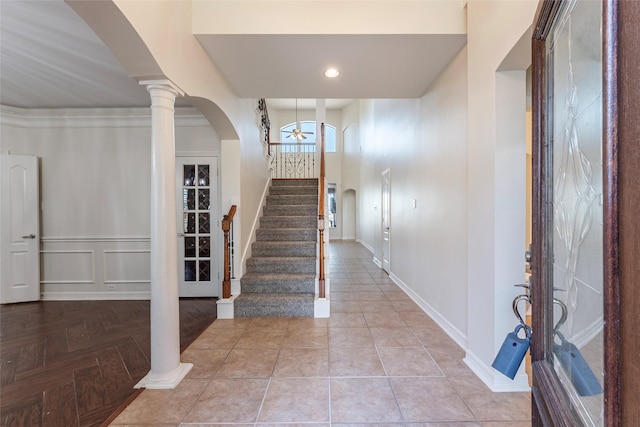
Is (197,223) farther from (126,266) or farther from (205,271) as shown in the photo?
(126,266)

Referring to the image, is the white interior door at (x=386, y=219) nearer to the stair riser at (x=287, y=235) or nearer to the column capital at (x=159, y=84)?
the stair riser at (x=287, y=235)

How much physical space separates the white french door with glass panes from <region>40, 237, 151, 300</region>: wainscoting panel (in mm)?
550

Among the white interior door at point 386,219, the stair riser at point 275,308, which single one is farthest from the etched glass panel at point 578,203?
the white interior door at point 386,219

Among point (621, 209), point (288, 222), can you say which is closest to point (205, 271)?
point (288, 222)

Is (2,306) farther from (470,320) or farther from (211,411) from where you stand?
(470,320)

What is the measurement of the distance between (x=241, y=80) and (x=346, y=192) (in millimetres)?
8539

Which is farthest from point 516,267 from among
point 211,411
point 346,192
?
point 346,192

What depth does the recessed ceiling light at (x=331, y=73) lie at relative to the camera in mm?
3088

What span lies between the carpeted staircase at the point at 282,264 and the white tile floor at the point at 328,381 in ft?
0.64

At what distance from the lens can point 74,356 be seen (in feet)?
8.64

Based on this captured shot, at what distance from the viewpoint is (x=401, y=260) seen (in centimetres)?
476

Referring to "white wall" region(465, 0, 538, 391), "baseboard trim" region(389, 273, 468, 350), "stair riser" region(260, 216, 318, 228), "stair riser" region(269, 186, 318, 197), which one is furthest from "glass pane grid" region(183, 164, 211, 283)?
"white wall" region(465, 0, 538, 391)

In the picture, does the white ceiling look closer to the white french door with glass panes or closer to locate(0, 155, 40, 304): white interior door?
locate(0, 155, 40, 304): white interior door

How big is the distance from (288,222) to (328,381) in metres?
3.13
